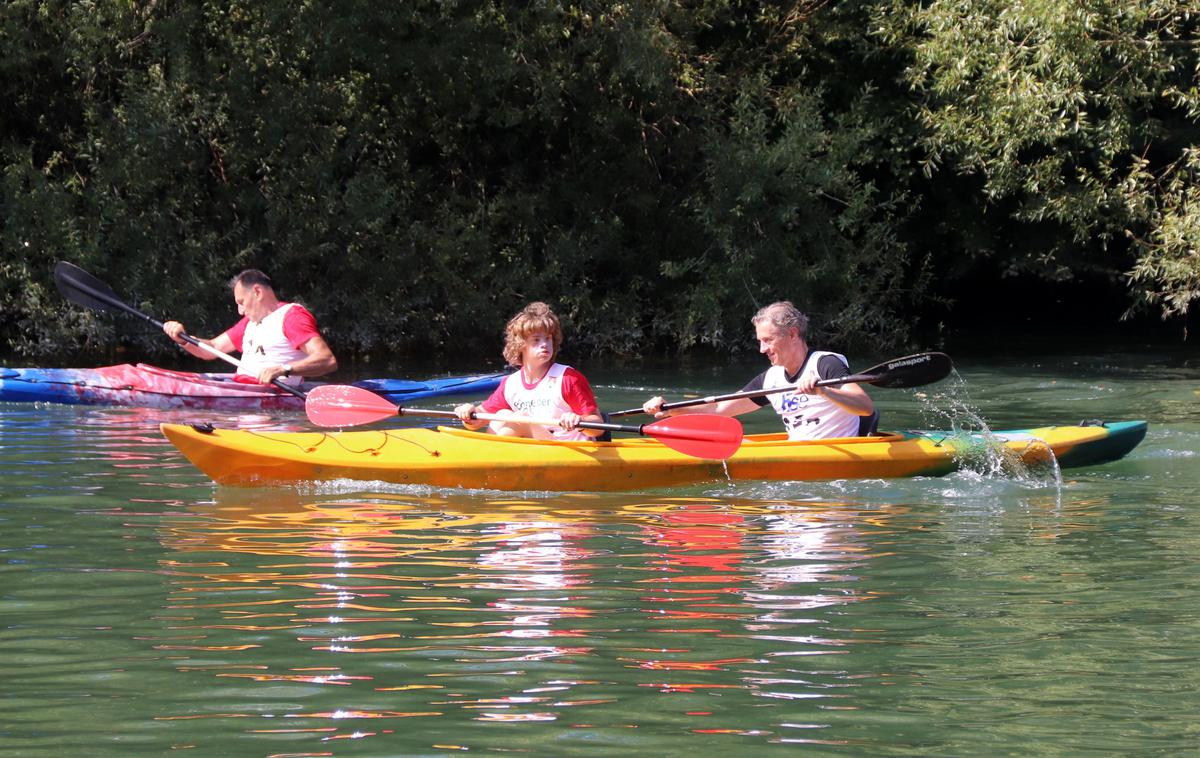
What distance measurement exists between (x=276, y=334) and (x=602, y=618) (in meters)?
5.60

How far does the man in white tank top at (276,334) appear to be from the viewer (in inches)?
365

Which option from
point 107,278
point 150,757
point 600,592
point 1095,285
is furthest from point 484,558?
point 1095,285

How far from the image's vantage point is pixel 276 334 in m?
9.41

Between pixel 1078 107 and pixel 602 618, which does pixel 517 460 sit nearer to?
pixel 602 618

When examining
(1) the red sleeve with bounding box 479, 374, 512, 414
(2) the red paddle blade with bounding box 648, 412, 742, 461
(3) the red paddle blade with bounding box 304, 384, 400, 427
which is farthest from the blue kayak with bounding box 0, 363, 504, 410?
(2) the red paddle blade with bounding box 648, 412, 742, 461

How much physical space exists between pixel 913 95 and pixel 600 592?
11289 mm

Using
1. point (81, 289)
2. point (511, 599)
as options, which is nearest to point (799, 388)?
point (511, 599)

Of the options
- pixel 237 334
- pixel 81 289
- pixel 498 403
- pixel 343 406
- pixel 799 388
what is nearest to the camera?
pixel 799 388

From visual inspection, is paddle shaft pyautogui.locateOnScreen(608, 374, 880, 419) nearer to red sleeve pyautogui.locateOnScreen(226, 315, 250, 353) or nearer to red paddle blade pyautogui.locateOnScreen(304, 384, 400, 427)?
red paddle blade pyautogui.locateOnScreen(304, 384, 400, 427)

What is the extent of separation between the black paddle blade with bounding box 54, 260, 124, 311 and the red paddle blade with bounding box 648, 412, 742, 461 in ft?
17.5

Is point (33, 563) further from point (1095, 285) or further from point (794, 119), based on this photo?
point (1095, 285)

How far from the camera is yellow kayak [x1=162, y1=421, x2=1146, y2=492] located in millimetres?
6812

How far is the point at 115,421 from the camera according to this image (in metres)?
9.46

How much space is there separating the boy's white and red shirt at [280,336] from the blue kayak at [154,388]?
47 cm
